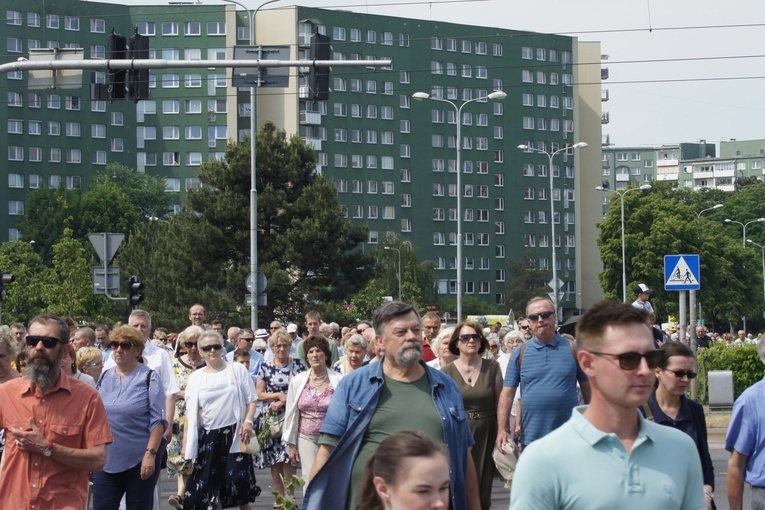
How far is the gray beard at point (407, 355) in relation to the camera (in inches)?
268

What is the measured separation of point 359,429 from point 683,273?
1484cm

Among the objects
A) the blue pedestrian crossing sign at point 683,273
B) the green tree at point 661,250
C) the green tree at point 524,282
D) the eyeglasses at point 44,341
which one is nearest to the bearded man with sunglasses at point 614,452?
the eyeglasses at point 44,341

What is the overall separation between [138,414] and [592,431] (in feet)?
20.9

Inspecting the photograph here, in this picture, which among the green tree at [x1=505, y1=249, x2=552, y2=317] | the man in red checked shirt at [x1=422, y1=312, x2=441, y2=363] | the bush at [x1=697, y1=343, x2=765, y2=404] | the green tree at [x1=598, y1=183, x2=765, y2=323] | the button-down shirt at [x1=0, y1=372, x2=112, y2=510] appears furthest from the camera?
the green tree at [x1=505, y1=249, x2=552, y2=317]

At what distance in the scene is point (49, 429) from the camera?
676 centimetres

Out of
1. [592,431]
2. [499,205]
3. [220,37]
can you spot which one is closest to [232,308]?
[592,431]

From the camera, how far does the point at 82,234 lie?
4208 inches

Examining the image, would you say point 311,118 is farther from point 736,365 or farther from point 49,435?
point 49,435

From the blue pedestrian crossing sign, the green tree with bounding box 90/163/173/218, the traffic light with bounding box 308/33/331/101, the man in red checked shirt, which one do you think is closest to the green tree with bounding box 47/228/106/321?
the traffic light with bounding box 308/33/331/101

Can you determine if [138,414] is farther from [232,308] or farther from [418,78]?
[418,78]

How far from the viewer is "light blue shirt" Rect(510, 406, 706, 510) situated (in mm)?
3775

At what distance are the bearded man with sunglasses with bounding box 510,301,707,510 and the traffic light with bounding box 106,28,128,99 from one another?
15568 millimetres

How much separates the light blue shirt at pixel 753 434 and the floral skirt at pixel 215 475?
5.90 metres

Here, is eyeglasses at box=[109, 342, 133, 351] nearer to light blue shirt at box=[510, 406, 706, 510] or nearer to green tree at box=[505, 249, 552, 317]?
light blue shirt at box=[510, 406, 706, 510]
